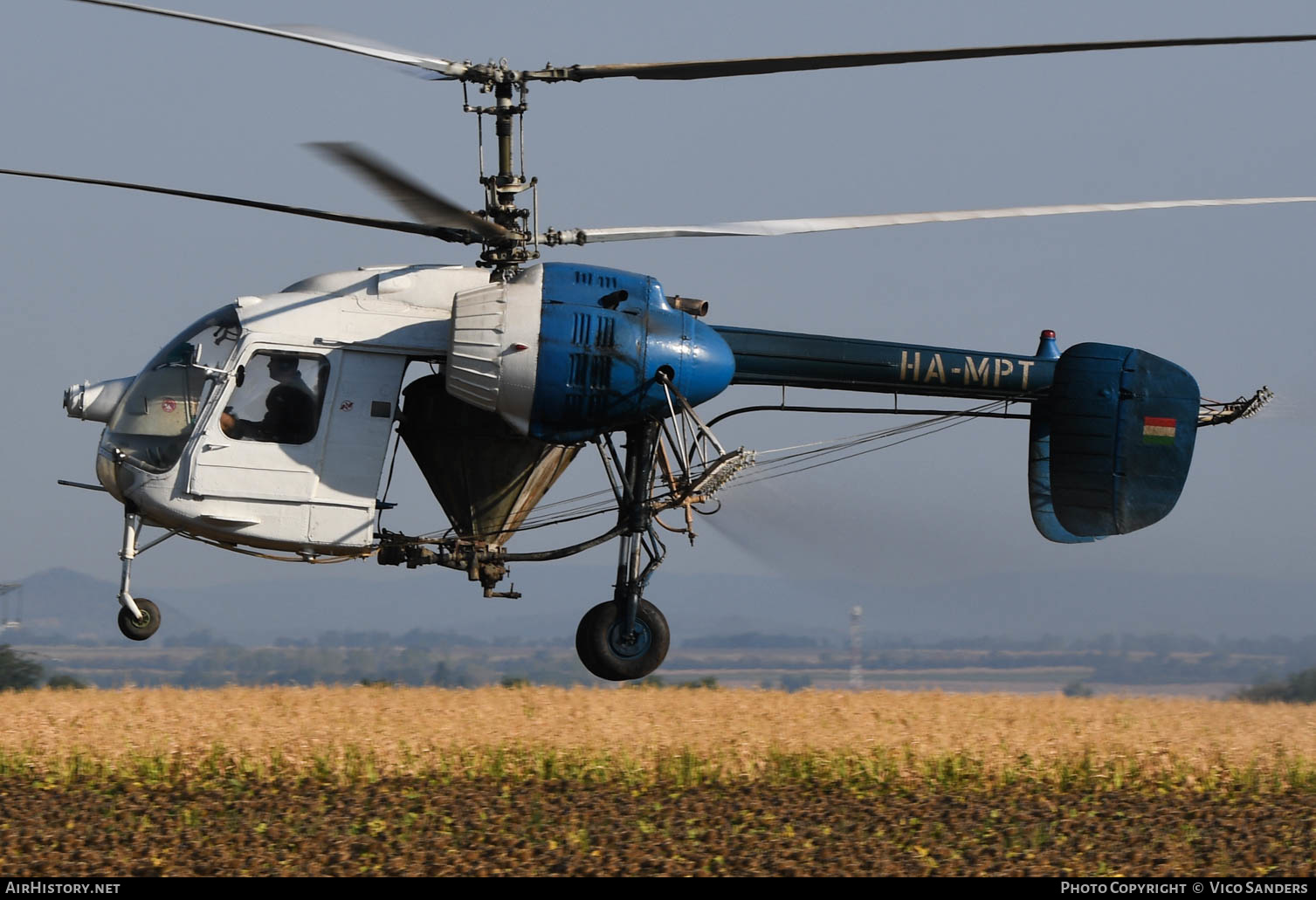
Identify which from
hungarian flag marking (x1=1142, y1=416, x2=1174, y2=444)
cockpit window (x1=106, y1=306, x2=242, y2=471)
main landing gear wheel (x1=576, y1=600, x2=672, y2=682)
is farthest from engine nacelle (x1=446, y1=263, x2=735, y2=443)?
hungarian flag marking (x1=1142, y1=416, x2=1174, y2=444)

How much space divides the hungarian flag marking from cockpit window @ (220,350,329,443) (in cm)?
781

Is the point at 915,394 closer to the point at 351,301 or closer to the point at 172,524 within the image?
the point at 351,301

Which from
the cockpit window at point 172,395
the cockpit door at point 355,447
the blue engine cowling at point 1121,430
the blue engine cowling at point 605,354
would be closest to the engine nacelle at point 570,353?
the blue engine cowling at point 605,354

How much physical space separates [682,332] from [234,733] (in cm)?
515

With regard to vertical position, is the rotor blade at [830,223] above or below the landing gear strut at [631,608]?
above

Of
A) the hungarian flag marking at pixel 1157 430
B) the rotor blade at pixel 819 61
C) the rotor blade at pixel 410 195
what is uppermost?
the rotor blade at pixel 819 61

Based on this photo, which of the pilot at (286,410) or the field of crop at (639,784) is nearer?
the field of crop at (639,784)

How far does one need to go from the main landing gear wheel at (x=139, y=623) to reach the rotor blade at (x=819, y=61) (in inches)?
232

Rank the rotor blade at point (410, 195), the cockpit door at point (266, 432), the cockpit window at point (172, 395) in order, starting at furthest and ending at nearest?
the cockpit window at point (172, 395) → the cockpit door at point (266, 432) → the rotor blade at point (410, 195)

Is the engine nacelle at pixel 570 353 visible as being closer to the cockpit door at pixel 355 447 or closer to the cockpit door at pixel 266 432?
the cockpit door at pixel 355 447

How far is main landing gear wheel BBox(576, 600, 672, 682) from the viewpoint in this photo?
14.4 m

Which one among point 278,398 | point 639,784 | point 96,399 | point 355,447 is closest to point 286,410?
point 278,398

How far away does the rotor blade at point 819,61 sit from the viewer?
1064 cm

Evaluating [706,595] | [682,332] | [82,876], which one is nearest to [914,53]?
[682,332]
